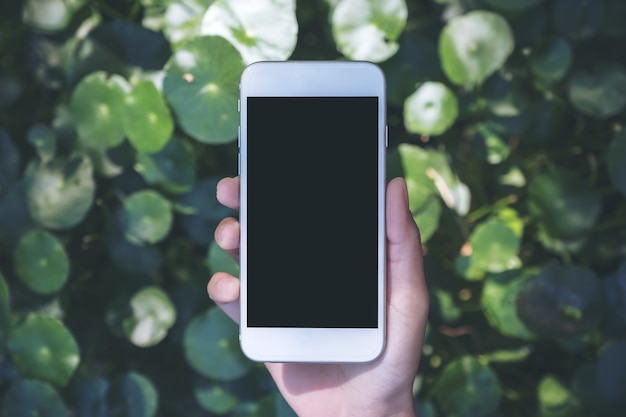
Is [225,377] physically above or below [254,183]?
below

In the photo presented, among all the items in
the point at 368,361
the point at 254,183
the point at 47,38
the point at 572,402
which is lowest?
the point at 572,402

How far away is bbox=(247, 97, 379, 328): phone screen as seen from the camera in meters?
0.60

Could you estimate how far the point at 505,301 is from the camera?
710mm

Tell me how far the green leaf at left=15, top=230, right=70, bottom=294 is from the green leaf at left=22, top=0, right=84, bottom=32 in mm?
199

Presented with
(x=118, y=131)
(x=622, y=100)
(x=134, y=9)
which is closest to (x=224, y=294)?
(x=118, y=131)

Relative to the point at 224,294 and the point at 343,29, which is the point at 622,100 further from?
the point at 224,294

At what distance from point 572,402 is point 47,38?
2.15 feet

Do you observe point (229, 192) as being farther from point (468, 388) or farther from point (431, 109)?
point (468, 388)

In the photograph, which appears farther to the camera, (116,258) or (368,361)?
(116,258)

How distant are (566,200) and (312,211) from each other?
0.26 meters

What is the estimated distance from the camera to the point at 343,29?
64cm

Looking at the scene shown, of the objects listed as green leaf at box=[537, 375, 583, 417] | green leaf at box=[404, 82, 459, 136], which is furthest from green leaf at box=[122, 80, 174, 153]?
green leaf at box=[537, 375, 583, 417]

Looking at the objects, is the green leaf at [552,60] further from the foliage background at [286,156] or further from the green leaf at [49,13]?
the green leaf at [49,13]

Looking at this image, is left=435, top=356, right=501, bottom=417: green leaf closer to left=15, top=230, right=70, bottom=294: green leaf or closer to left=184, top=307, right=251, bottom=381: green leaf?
left=184, top=307, right=251, bottom=381: green leaf
